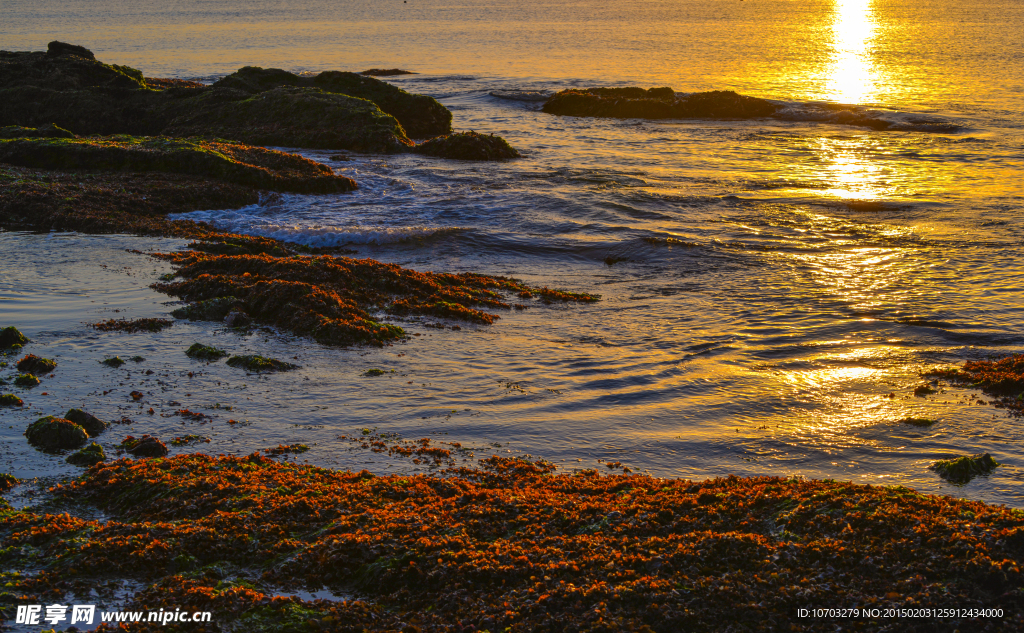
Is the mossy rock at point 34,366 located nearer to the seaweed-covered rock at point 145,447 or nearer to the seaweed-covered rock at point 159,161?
the seaweed-covered rock at point 145,447

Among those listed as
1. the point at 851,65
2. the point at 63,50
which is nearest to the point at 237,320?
the point at 63,50

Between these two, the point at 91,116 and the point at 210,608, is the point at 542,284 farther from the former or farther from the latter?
the point at 91,116

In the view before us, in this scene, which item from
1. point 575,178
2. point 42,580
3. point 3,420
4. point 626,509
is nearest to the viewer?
point 42,580

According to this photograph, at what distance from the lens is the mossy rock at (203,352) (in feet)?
21.4

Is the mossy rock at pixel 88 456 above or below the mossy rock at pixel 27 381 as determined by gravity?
below

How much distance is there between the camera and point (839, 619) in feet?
10.6

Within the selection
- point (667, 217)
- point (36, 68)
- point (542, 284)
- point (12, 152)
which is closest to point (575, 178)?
point (667, 217)

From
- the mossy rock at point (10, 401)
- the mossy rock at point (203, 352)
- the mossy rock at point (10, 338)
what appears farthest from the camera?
the mossy rock at point (203, 352)

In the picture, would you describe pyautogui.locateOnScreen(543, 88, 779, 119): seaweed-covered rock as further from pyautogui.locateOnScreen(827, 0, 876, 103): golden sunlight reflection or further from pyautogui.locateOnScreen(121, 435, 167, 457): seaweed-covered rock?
pyautogui.locateOnScreen(121, 435, 167, 457): seaweed-covered rock

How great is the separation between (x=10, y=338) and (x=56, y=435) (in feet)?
7.44

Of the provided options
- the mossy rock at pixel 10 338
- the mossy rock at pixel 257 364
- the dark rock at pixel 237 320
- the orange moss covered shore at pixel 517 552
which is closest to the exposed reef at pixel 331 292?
the dark rock at pixel 237 320

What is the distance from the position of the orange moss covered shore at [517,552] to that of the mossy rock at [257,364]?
1.88 meters

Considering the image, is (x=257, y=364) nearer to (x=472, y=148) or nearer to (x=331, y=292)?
(x=331, y=292)

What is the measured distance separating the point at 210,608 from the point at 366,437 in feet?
6.81
